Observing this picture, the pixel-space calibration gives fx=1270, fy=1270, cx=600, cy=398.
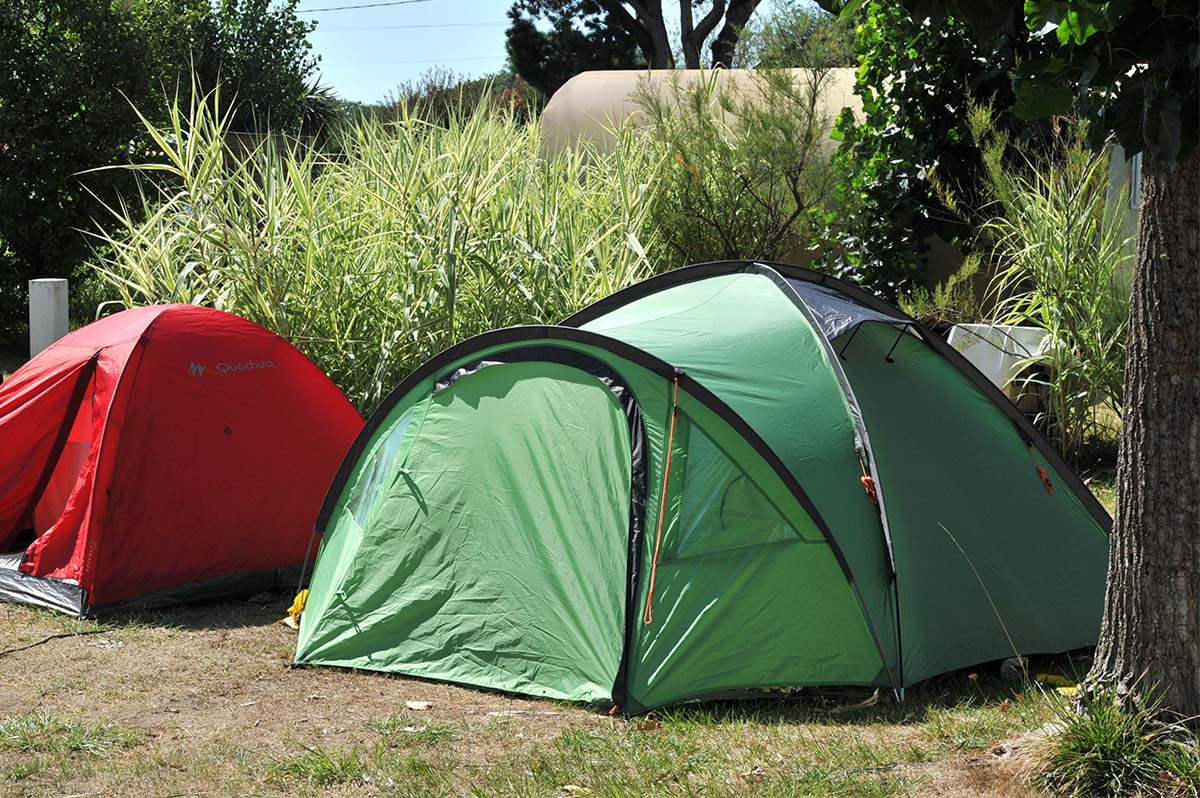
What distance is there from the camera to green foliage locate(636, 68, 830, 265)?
32.3ft

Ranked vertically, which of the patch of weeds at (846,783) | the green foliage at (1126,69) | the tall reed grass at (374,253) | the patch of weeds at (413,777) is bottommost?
the patch of weeds at (413,777)

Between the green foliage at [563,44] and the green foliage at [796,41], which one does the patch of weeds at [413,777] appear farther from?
the green foliage at [563,44]

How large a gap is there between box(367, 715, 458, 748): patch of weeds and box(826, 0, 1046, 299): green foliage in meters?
6.61

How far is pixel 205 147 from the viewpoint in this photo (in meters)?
7.54

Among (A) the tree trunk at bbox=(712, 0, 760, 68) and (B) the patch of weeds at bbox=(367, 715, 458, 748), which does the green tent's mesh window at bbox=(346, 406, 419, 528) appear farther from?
(A) the tree trunk at bbox=(712, 0, 760, 68)

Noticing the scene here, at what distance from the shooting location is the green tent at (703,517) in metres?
4.61

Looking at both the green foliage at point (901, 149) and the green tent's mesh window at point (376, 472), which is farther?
the green foliage at point (901, 149)

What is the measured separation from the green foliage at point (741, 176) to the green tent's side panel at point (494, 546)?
4.79 m

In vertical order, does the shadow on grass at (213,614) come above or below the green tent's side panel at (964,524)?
below

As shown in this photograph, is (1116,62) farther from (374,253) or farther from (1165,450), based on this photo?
(374,253)

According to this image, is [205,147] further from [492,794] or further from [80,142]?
[80,142]

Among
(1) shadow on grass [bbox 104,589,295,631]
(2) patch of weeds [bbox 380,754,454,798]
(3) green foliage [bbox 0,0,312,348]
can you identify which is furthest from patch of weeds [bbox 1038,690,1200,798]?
(3) green foliage [bbox 0,0,312,348]

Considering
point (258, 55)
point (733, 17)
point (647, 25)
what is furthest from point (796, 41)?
point (647, 25)

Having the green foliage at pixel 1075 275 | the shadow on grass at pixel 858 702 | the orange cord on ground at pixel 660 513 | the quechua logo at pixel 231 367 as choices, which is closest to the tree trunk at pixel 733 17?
the green foliage at pixel 1075 275
